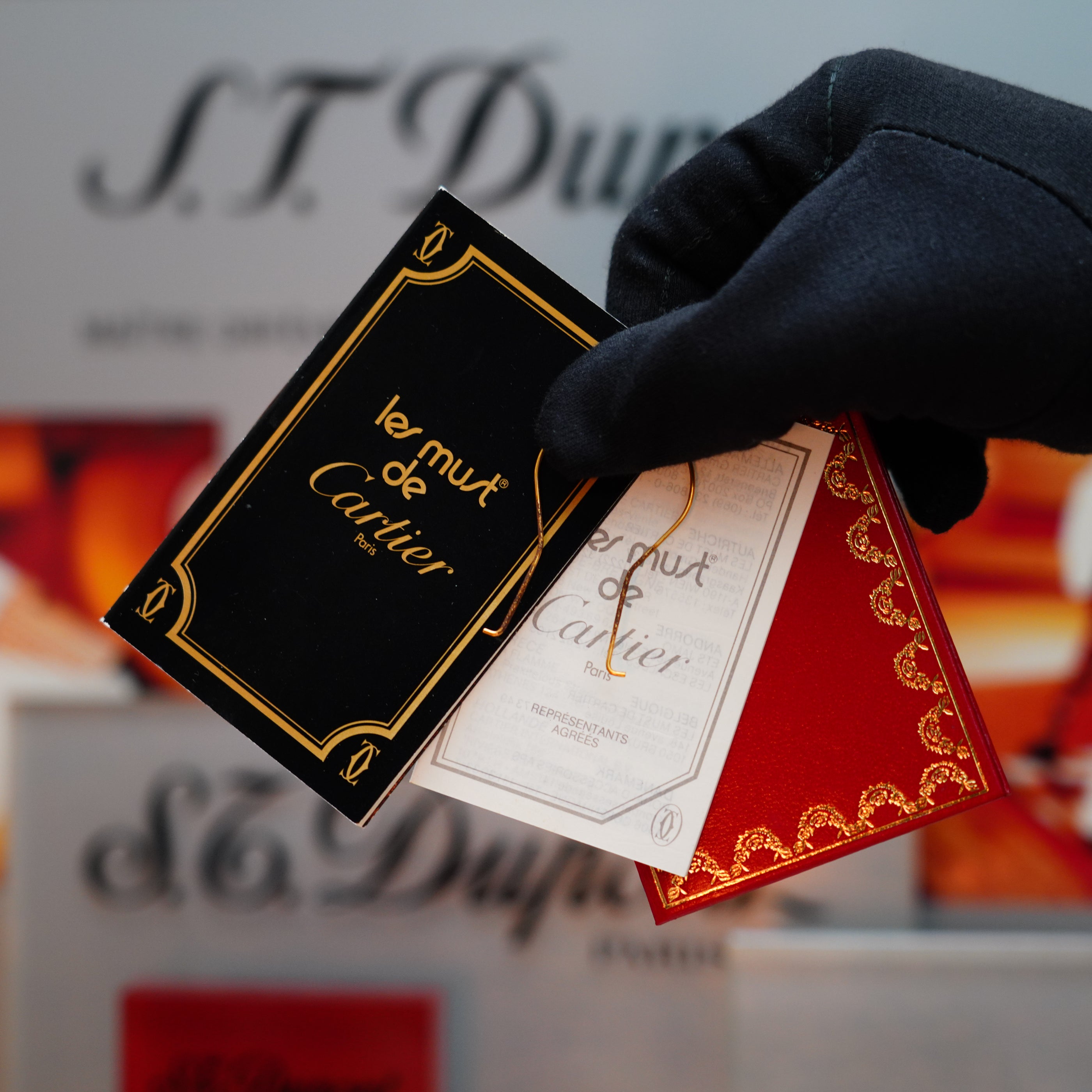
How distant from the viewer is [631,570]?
389 millimetres

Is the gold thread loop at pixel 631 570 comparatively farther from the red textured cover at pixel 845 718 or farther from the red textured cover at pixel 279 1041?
the red textured cover at pixel 279 1041

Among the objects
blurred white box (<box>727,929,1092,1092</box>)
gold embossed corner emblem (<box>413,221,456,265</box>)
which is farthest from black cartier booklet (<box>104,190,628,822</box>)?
blurred white box (<box>727,929,1092,1092</box>)

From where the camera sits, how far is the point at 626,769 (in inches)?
15.2

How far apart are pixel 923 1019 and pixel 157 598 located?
3.45ft

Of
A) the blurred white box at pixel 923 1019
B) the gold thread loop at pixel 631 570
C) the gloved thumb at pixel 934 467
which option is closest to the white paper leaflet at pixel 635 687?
the gold thread loop at pixel 631 570

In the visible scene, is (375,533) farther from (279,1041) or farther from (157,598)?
(279,1041)

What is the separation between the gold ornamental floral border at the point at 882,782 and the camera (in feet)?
1.29

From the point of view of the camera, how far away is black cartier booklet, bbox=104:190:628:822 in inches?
14.6

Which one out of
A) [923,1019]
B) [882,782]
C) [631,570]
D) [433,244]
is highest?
[433,244]

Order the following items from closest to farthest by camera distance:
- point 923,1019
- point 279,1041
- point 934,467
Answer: point 934,467
point 923,1019
point 279,1041

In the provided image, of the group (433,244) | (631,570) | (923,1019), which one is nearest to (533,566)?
(631,570)

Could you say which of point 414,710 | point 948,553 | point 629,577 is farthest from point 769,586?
point 948,553

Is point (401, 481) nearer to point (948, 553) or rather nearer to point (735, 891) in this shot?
point (735, 891)

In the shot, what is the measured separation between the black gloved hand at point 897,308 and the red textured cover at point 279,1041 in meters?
1.00
